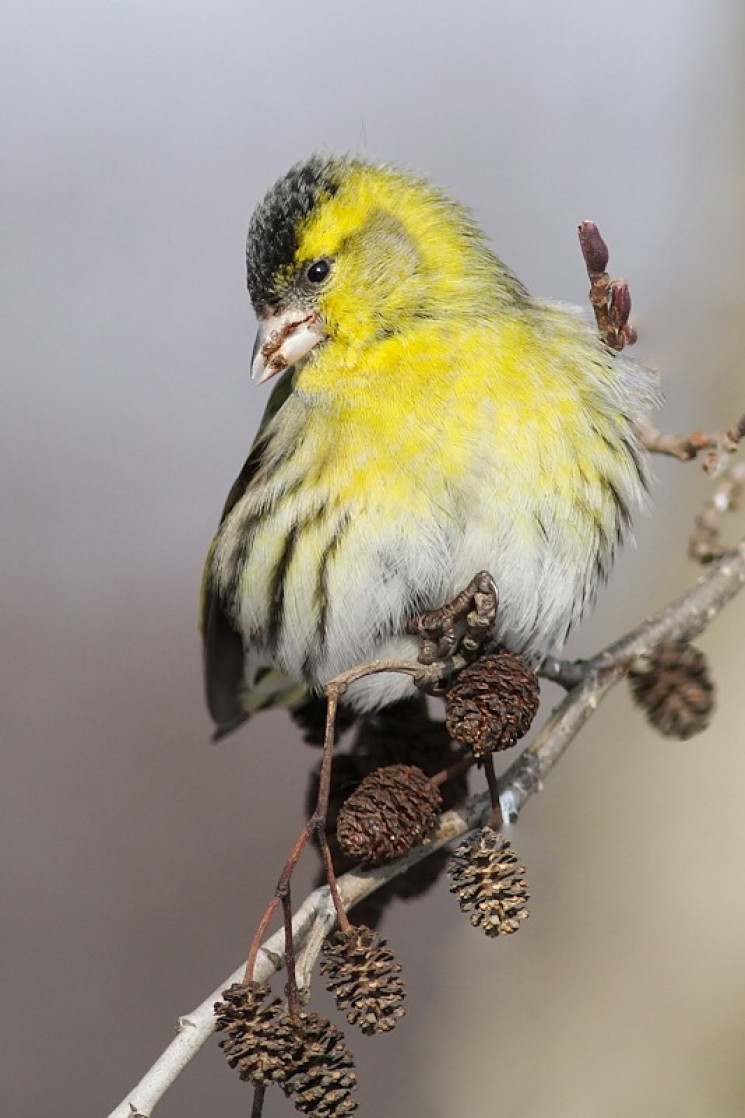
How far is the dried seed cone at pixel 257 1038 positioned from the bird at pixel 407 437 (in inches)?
23.7

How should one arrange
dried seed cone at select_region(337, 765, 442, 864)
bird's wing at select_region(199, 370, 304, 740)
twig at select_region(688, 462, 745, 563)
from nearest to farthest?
dried seed cone at select_region(337, 765, 442, 864), twig at select_region(688, 462, 745, 563), bird's wing at select_region(199, 370, 304, 740)

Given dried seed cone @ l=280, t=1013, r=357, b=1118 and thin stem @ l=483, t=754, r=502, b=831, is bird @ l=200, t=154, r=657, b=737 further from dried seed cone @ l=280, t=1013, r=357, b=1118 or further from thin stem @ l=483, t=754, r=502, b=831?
dried seed cone @ l=280, t=1013, r=357, b=1118

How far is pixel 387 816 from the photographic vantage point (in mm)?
1230

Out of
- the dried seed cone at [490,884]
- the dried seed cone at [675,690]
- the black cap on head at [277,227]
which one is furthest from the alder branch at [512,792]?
the black cap on head at [277,227]

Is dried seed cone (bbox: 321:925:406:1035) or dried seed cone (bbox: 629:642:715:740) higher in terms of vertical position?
dried seed cone (bbox: 629:642:715:740)

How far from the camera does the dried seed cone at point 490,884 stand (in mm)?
1108

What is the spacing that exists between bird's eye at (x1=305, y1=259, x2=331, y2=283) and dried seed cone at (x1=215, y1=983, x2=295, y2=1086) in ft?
2.88

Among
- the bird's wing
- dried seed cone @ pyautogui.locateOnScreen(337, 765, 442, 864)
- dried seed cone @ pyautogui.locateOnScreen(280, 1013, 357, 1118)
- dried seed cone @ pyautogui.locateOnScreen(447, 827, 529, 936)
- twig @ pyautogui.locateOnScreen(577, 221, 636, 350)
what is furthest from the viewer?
the bird's wing

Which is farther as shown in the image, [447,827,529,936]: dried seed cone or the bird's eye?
the bird's eye

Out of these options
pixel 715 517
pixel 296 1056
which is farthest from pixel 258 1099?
pixel 715 517

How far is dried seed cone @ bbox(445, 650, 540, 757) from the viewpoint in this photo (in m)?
1.27

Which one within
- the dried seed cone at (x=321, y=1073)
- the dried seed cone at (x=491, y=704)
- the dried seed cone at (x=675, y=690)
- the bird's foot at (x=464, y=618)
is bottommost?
the dried seed cone at (x=321, y=1073)

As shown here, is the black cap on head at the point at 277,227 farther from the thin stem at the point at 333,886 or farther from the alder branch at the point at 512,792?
the thin stem at the point at 333,886

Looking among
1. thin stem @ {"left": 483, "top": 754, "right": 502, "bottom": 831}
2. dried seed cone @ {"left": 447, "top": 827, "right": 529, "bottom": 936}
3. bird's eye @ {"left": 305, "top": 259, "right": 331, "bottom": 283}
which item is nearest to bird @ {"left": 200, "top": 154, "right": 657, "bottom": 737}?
bird's eye @ {"left": 305, "top": 259, "right": 331, "bottom": 283}
